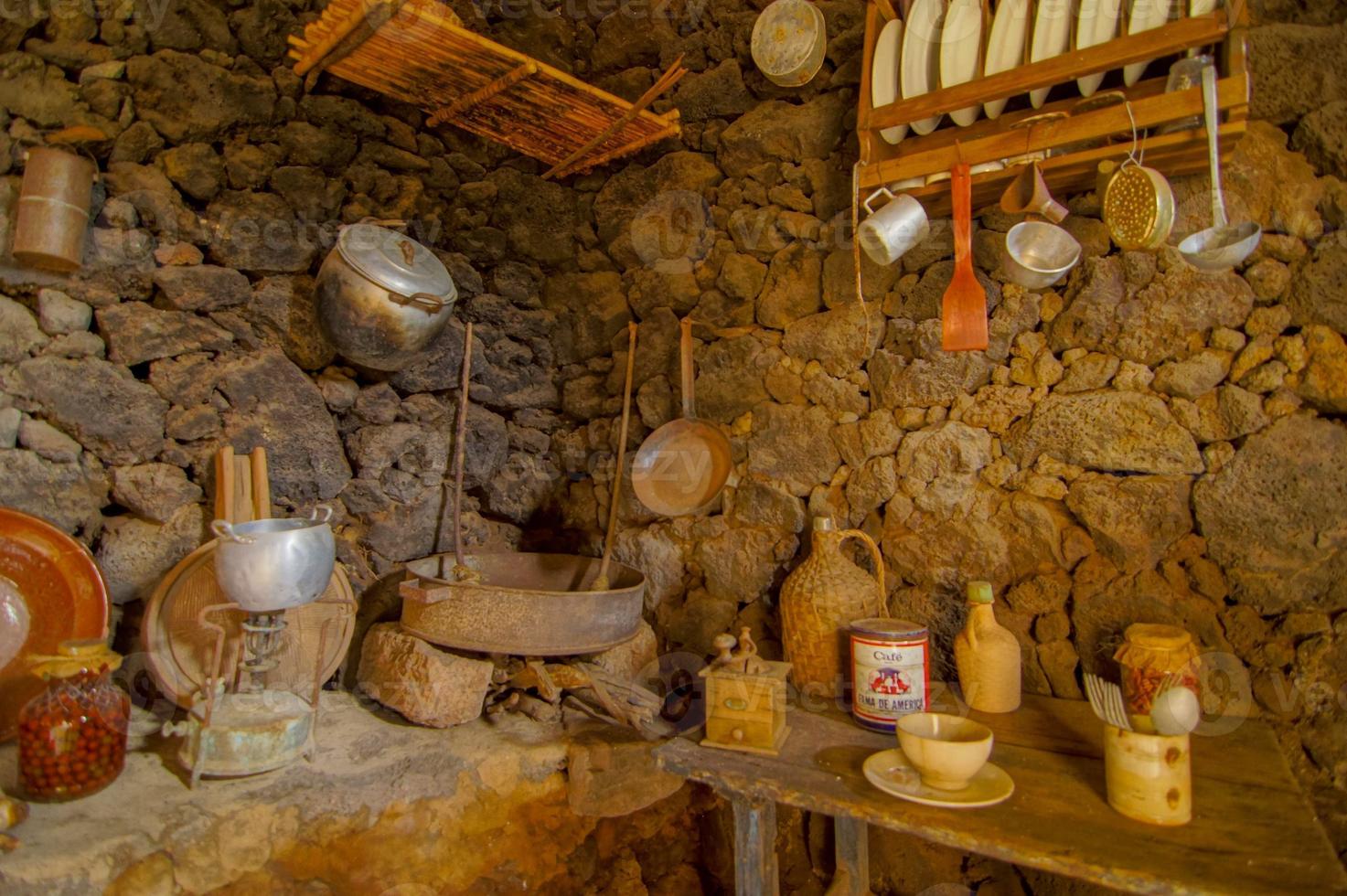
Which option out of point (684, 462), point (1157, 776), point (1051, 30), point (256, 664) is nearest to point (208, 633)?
point (256, 664)

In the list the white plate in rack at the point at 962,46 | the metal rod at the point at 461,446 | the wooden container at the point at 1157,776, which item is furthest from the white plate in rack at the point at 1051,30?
the metal rod at the point at 461,446

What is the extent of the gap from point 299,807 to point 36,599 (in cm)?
87

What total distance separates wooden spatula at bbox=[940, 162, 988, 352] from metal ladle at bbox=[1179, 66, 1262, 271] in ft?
1.45

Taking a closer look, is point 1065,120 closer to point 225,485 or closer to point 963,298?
point 963,298

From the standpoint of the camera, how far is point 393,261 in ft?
7.57

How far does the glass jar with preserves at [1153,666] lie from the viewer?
1.60 m

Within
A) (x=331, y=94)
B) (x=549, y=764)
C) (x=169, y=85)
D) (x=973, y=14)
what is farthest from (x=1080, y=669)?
(x=169, y=85)

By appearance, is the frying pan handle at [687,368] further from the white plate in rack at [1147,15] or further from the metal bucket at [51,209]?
the metal bucket at [51,209]

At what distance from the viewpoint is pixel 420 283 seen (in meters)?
2.33

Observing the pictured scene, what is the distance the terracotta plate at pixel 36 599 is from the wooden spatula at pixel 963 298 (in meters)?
2.33

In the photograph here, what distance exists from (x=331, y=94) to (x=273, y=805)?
223cm

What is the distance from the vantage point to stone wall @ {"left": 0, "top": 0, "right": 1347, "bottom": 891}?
5.73 ft

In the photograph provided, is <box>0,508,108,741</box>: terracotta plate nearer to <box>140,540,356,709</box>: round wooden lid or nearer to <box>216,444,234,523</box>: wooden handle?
<box>140,540,356,709</box>: round wooden lid

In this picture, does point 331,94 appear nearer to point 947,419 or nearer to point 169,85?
point 169,85
